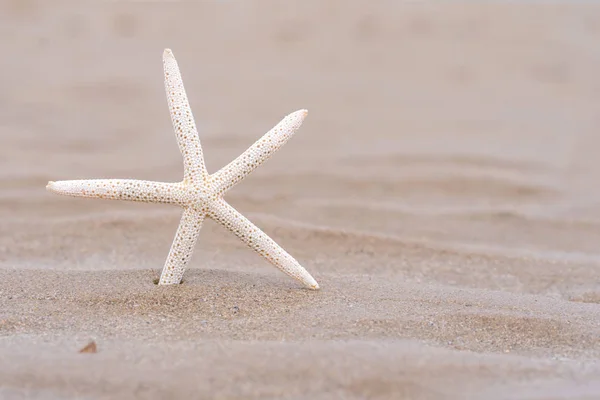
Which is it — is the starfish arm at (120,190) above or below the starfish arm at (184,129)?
below

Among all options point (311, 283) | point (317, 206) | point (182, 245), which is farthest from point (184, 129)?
point (317, 206)

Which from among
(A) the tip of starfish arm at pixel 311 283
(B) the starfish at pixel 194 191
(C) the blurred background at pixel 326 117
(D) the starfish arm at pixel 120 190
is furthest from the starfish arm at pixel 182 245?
(C) the blurred background at pixel 326 117

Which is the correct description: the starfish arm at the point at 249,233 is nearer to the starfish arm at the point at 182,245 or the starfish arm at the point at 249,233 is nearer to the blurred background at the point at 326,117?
the starfish arm at the point at 182,245

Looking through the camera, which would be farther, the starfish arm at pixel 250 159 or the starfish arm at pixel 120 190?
the starfish arm at pixel 250 159

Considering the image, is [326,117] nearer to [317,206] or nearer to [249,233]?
[317,206]

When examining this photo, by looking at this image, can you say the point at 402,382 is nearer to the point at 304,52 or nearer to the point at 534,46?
the point at 304,52

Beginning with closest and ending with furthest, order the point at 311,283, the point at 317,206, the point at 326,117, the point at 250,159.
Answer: the point at 250,159
the point at 311,283
the point at 317,206
the point at 326,117

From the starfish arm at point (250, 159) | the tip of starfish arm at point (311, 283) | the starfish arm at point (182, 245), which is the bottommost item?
the tip of starfish arm at point (311, 283)
